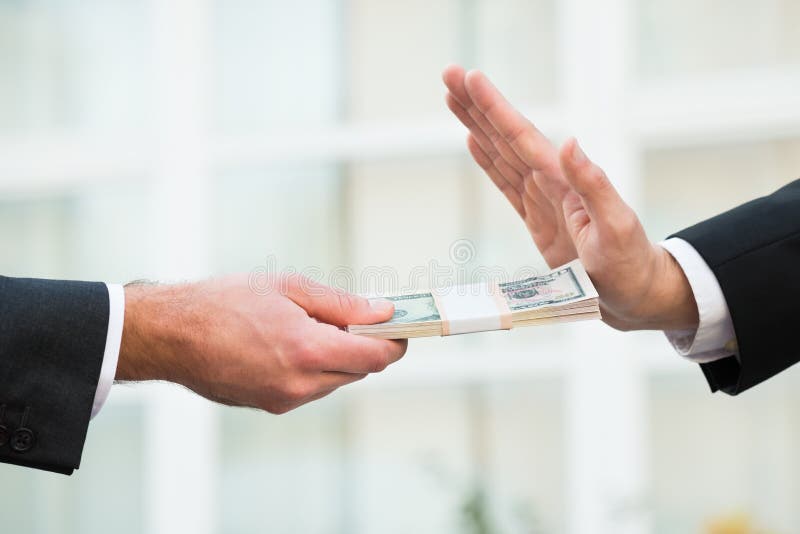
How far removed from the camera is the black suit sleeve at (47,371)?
1348mm

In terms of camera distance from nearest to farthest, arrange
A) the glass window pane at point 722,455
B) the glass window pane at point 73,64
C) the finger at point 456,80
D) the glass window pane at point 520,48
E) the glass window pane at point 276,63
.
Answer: the finger at point 456,80
the glass window pane at point 722,455
the glass window pane at point 520,48
the glass window pane at point 276,63
the glass window pane at point 73,64

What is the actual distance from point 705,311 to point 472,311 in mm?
435

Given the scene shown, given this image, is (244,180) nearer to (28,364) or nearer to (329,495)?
(329,495)

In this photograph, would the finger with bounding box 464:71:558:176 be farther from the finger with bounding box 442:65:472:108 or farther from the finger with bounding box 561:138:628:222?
the finger with bounding box 561:138:628:222

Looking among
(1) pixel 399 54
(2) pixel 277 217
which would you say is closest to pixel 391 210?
(2) pixel 277 217

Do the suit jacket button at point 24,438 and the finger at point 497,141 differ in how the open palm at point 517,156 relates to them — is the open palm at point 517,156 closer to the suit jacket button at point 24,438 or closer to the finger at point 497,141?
the finger at point 497,141

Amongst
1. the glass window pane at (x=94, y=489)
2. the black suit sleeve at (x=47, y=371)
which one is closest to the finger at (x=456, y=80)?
the black suit sleeve at (x=47, y=371)

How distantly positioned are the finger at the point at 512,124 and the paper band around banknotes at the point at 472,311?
247 millimetres

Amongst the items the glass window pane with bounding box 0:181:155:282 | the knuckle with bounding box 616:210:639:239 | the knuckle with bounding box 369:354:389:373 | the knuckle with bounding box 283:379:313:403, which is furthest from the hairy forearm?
the glass window pane with bounding box 0:181:155:282

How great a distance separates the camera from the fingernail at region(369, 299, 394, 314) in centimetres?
147

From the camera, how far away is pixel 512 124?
5.08ft

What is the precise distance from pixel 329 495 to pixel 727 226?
1.66 meters

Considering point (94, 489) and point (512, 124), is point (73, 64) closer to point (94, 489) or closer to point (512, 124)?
point (94, 489)

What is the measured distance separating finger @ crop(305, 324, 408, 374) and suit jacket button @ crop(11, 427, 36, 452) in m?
0.43
